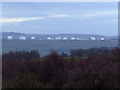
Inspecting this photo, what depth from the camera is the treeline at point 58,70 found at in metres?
7.11

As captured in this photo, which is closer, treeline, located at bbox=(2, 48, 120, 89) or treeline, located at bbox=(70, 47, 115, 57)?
treeline, located at bbox=(2, 48, 120, 89)

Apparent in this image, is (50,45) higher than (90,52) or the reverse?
A: higher

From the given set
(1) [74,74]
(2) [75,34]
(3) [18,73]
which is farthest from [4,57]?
(2) [75,34]

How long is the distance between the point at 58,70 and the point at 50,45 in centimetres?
81

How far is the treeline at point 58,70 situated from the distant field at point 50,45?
168mm

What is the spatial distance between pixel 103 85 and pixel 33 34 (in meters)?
2.51

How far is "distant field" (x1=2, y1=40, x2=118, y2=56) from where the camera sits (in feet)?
25.7

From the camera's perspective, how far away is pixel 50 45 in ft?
26.3

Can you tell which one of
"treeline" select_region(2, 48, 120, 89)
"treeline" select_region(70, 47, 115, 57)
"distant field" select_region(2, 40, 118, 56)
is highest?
"distant field" select_region(2, 40, 118, 56)

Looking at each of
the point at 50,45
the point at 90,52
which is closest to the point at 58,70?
the point at 50,45

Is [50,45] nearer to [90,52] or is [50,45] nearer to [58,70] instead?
[58,70]

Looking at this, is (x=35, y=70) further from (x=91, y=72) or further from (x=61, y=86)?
(x=91, y=72)

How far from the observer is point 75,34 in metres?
8.84

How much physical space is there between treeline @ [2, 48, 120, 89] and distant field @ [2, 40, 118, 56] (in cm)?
17
